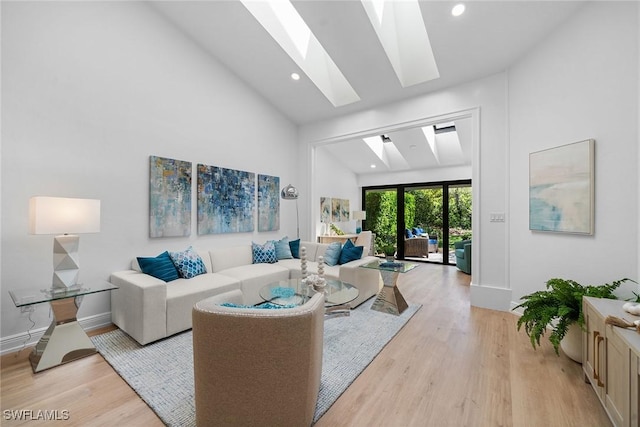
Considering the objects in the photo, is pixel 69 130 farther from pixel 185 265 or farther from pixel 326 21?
pixel 326 21

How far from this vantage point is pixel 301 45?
3.98m

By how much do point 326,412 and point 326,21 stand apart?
3696 mm

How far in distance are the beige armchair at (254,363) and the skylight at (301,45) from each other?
359 cm

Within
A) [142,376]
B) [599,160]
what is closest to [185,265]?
[142,376]

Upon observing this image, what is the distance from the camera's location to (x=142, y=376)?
199 centimetres

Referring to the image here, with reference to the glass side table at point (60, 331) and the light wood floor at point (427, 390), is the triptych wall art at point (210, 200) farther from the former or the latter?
the light wood floor at point (427, 390)

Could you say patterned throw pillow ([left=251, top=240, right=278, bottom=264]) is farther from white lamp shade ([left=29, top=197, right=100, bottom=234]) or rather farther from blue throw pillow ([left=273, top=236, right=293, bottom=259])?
white lamp shade ([left=29, top=197, right=100, bottom=234])

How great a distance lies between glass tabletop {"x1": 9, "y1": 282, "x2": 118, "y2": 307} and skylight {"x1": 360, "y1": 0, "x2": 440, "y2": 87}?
12.9ft

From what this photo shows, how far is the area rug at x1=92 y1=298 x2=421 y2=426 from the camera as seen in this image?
1706mm

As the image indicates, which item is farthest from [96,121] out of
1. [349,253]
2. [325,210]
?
[325,210]

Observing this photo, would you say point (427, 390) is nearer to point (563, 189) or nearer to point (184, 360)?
point (184, 360)

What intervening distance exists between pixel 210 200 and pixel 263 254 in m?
1.15

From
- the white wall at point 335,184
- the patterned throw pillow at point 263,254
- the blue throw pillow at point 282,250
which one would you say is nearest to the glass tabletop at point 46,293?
the patterned throw pillow at point 263,254

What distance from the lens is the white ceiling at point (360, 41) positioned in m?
2.72
